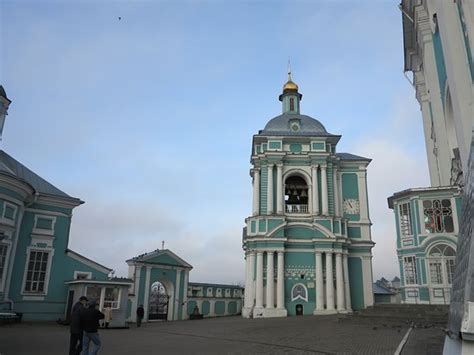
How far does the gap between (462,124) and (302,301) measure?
20479mm

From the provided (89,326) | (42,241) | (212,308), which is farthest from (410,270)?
(42,241)

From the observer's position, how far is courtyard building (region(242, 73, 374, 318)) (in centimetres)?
2859

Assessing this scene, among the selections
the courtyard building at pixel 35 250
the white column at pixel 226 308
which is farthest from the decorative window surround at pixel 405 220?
the white column at pixel 226 308

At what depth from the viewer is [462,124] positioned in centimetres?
1110

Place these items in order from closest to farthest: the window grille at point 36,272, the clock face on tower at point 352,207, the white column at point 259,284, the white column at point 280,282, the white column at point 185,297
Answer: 1. the window grille at point 36,272
2. the white column at point 280,282
3. the white column at point 259,284
4. the white column at point 185,297
5. the clock face on tower at point 352,207

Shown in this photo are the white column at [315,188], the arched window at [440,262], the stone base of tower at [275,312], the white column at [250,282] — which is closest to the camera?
the arched window at [440,262]

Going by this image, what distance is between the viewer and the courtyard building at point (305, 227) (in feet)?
93.8

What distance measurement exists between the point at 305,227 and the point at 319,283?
4.26 metres

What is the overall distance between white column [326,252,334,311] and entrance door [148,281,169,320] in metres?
11.9

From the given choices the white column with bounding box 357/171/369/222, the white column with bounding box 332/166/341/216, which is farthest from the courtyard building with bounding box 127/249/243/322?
the white column with bounding box 357/171/369/222

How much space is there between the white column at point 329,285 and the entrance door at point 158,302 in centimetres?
1186

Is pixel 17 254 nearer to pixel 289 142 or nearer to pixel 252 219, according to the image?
pixel 252 219

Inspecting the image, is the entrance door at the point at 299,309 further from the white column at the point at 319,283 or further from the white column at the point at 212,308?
the white column at the point at 212,308

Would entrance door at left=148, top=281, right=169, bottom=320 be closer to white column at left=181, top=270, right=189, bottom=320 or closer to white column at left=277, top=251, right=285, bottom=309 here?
white column at left=181, top=270, right=189, bottom=320
